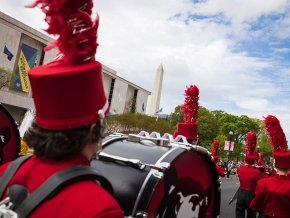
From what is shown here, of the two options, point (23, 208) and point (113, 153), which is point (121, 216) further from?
point (113, 153)

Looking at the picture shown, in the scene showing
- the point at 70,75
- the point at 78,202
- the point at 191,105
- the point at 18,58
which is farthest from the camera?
the point at 18,58

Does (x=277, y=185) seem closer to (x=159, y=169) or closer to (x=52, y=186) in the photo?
(x=159, y=169)

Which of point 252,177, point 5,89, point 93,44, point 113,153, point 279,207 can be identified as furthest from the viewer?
point 5,89

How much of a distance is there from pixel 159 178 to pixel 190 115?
462 centimetres

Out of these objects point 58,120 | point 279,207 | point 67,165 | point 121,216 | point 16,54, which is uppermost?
point 16,54

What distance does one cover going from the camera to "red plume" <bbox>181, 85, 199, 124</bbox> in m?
6.71

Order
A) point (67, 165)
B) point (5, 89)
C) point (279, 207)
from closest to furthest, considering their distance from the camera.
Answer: point (67, 165) < point (279, 207) < point (5, 89)

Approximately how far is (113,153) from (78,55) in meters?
1.07

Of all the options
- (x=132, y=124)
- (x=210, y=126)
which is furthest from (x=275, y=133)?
(x=210, y=126)

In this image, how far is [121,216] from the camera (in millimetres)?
1410

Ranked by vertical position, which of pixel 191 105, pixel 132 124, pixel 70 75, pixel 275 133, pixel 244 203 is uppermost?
pixel 132 124

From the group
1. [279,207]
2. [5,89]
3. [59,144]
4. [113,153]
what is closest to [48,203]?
[59,144]

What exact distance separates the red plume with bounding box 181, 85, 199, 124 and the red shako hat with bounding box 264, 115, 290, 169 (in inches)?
Result: 50.8

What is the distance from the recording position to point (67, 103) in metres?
1.52
